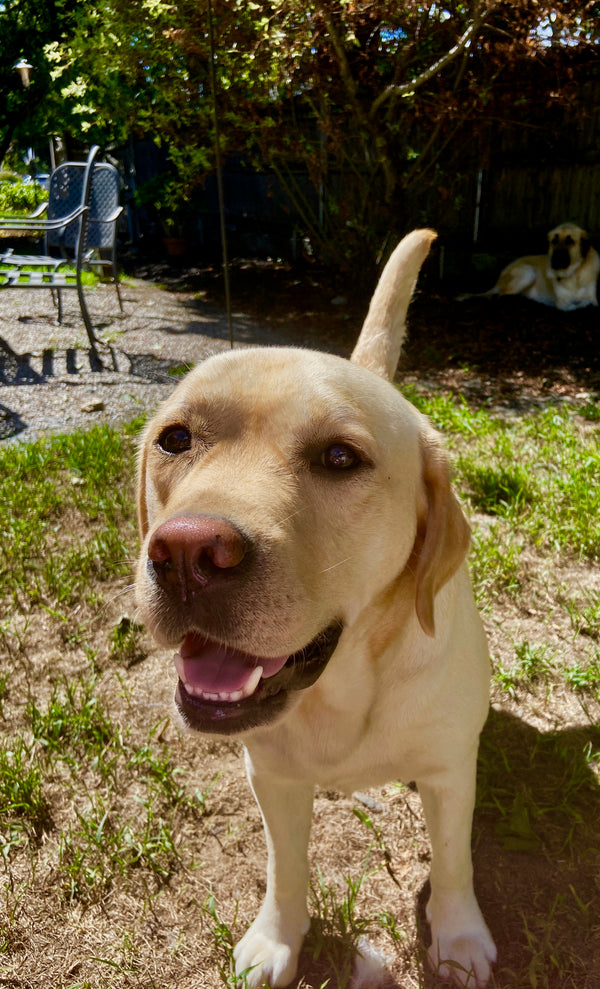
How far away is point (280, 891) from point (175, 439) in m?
1.19

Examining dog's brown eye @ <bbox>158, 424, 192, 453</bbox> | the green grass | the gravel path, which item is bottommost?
the gravel path

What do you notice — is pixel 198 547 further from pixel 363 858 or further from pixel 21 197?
pixel 21 197

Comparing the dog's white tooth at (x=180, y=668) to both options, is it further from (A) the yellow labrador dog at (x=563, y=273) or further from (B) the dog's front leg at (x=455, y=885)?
(A) the yellow labrador dog at (x=563, y=273)

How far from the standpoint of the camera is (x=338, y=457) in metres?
1.57

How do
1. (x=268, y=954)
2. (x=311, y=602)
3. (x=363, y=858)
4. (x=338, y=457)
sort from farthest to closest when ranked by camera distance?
(x=363, y=858) < (x=268, y=954) < (x=338, y=457) < (x=311, y=602)

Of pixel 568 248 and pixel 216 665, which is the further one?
pixel 568 248

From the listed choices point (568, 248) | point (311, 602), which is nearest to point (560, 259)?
point (568, 248)

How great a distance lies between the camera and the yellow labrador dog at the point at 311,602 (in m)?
1.33

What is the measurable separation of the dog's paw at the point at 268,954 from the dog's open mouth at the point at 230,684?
2.59 ft

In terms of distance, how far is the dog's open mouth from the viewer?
1.43m

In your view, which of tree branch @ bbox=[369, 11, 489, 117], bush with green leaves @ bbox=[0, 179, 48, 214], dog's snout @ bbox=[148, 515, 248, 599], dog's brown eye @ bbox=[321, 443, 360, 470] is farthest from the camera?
bush with green leaves @ bbox=[0, 179, 48, 214]

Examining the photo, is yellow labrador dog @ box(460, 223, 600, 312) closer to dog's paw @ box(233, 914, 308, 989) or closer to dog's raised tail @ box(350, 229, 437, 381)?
dog's raised tail @ box(350, 229, 437, 381)

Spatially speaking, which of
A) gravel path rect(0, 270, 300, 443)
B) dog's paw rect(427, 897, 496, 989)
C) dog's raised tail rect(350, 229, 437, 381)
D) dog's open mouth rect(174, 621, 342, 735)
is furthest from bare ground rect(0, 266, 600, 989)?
gravel path rect(0, 270, 300, 443)

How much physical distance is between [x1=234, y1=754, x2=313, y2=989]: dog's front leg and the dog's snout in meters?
0.76
